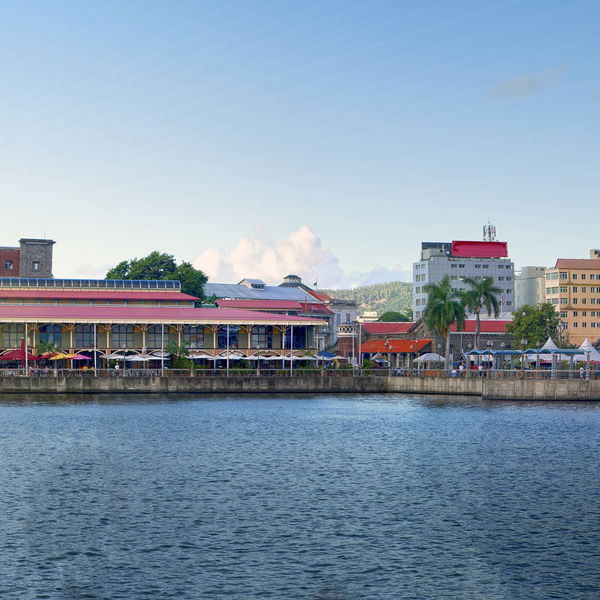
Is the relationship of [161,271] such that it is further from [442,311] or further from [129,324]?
[442,311]

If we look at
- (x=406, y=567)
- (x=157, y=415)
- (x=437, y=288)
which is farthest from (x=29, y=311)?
(x=406, y=567)

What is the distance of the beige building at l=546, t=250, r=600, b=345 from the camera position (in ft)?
611

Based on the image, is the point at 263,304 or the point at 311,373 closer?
the point at 311,373

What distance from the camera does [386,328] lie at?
517 feet

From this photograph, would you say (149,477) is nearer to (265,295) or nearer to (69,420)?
(69,420)

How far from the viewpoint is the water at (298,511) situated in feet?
99.7

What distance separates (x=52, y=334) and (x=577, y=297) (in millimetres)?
113254

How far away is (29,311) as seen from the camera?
123000 millimetres

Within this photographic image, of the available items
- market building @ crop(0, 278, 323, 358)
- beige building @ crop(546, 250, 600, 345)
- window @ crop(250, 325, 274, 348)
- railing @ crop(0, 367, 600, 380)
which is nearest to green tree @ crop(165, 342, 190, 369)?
market building @ crop(0, 278, 323, 358)

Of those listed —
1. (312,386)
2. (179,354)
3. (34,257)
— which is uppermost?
(34,257)

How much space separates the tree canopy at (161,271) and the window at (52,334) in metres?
43.5

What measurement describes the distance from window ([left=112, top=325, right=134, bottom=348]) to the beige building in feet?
325

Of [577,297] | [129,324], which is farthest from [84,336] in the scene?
[577,297]

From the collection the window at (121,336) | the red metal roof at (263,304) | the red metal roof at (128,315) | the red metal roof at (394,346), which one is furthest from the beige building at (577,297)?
the window at (121,336)
